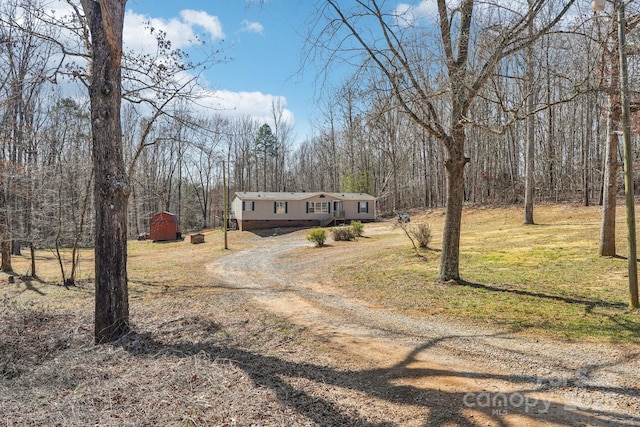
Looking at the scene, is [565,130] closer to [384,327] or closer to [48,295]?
[384,327]

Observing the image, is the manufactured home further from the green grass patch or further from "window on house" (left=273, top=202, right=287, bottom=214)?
the green grass patch

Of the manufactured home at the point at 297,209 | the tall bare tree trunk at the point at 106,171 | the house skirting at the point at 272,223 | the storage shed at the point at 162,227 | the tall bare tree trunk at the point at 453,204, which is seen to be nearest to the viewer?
the tall bare tree trunk at the point at 106,171

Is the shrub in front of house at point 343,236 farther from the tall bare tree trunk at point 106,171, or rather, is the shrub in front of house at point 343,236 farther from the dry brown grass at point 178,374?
the tall bare tree trunk at point 106,171

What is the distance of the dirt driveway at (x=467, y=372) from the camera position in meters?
3.09

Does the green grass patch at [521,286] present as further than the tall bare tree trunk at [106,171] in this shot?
Yes

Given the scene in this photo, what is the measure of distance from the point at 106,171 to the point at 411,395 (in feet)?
16.1

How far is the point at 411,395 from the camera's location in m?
3.45

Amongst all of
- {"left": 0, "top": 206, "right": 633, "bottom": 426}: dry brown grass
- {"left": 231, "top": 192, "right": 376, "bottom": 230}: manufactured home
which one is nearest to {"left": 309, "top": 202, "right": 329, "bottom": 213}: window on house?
{"left": 231, "top": 192, "right": 376, "bottom": 230}: manufactured home

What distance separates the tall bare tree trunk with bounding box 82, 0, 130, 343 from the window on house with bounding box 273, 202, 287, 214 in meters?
24.6

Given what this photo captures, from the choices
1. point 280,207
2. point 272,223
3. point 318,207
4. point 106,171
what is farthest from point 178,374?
point 318,207

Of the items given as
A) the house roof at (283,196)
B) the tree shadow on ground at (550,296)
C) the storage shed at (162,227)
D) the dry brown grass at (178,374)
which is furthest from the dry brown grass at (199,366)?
the house roof at (283,196)

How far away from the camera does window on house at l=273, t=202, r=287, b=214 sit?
29859 millimetres

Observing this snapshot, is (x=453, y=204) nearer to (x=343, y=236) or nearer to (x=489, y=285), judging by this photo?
(x=489, y=285)

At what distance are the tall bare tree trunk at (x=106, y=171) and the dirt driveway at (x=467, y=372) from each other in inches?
111
